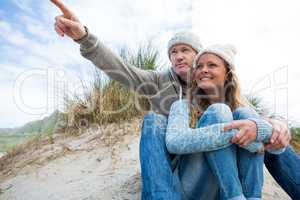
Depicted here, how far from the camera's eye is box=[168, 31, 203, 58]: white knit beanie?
8.84 feet

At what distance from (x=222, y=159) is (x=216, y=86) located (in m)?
0.57

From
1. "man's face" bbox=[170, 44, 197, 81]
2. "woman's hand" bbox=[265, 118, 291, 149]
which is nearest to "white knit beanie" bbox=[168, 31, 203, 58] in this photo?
"man's face" bbox=[170, 44, 197, 81]

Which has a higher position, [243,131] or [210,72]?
[210,72]

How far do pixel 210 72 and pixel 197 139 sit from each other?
56cm

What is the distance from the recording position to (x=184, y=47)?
2.69 meters

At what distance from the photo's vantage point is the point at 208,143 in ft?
5.80

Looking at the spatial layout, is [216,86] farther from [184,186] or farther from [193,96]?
[184,186]

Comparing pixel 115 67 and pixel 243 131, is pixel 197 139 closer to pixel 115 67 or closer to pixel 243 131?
pixel 243 131

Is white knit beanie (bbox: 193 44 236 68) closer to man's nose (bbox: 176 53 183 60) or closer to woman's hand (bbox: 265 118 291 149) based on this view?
man's nose (bbox: 176 53 183 60)

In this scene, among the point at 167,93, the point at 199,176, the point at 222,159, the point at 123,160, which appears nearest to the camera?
the point at 222,159

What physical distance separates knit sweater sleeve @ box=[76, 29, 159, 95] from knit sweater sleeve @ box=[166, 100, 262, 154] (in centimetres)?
71

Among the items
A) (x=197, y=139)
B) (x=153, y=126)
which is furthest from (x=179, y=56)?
(x=197, y=139)

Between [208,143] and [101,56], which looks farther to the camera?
[101,56]

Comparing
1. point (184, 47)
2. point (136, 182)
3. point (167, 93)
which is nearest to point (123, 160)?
point (136, 182)
